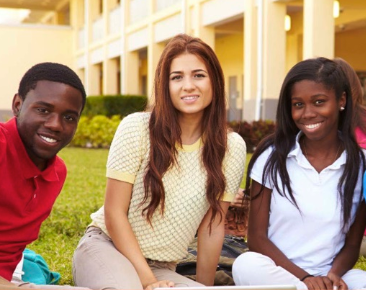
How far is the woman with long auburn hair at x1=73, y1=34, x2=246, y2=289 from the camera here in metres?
3.23

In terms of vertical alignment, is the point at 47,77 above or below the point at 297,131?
above

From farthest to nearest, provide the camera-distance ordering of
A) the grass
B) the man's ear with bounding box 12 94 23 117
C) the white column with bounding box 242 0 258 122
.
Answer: the white column with bounding box 242 0 258 122
the grass
the man's ear with bounding box 12 94 23 117

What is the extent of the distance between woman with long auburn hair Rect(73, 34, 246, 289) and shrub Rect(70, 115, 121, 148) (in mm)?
14823

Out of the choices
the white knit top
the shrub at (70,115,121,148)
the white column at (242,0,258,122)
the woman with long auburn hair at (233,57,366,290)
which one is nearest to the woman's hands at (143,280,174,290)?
the white knit top

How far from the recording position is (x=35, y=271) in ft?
12.1

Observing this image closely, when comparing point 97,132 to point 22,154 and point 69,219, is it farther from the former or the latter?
point 22,154

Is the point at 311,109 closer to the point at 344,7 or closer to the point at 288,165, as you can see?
the point at 288,165

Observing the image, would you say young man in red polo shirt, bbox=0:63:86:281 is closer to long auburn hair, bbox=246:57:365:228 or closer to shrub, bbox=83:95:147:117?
long auburn hair, bbox=246:57:365:228

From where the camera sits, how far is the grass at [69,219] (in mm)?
4719

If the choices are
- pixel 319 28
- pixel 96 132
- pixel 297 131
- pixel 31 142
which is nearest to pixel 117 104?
pixel 96 132

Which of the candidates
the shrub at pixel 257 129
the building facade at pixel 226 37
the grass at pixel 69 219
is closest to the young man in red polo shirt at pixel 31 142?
the grass at pixel 69 219

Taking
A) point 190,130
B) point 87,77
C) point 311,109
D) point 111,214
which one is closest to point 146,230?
point 111,214

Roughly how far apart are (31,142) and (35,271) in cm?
105

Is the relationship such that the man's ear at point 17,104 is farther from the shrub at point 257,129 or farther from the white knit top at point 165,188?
the shrub at point 257,129
